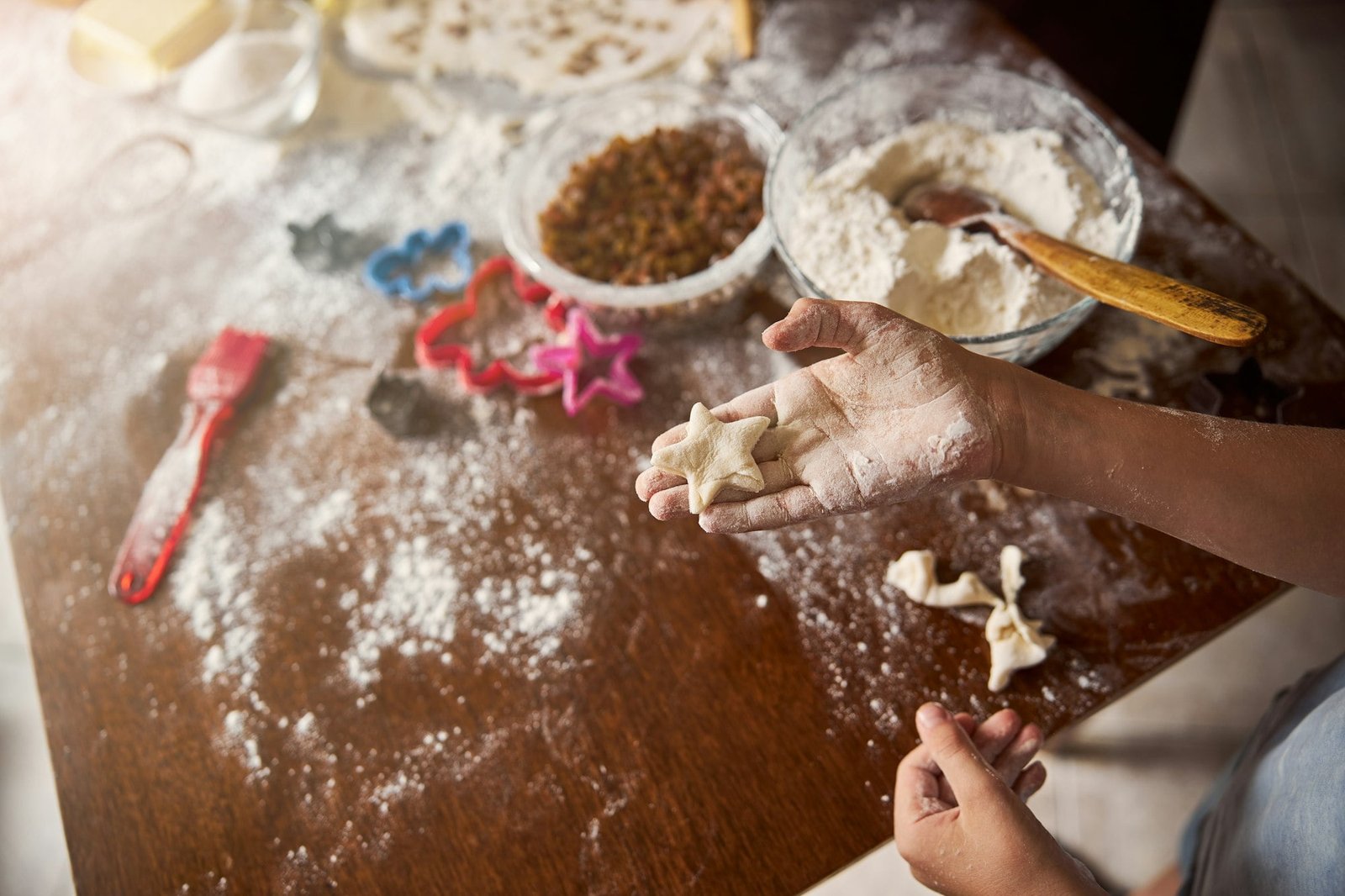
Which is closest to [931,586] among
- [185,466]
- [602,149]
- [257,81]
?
[602,149]

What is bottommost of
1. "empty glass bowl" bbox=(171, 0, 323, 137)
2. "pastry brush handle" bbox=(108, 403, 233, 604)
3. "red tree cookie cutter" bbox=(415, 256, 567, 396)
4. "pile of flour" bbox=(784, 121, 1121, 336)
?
"pastry brush handle" bbox=(108, 403, 233, 604)

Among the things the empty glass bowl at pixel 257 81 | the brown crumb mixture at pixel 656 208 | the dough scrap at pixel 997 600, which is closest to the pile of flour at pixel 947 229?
the brown crumb mixture at pixel 656 208

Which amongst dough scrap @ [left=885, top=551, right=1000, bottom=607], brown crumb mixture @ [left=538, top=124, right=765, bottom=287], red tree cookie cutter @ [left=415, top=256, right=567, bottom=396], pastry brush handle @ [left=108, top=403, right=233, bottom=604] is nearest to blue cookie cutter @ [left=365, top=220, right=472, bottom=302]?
red tree cookie cutter @ [left=415, top=256, right=567, bottom=396]

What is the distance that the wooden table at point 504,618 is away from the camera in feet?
2.93

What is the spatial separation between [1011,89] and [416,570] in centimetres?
97

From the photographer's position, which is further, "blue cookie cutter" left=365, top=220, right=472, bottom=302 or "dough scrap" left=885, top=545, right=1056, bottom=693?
"blue cookie cutter" left=365, top=220, right=472, bottom=302

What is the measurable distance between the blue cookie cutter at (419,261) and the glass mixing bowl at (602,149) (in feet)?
0.23

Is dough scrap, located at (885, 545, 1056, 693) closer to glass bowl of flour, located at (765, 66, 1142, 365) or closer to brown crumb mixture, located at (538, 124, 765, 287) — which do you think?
glass bowl of flour, located at (765, 66, 1142, 365)

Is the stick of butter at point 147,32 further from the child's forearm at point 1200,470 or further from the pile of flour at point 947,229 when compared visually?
the child's forearm at point 1200,470

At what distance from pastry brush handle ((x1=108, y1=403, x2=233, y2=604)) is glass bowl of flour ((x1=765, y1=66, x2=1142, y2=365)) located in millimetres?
793

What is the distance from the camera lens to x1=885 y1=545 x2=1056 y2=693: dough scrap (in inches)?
35.0

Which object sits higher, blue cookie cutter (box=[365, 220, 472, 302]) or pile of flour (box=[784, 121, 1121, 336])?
pile of flour (box=[784, 121, 1121, 336])

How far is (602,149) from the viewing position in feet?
4.37

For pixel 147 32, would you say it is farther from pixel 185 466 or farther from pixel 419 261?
pixel 185 466
